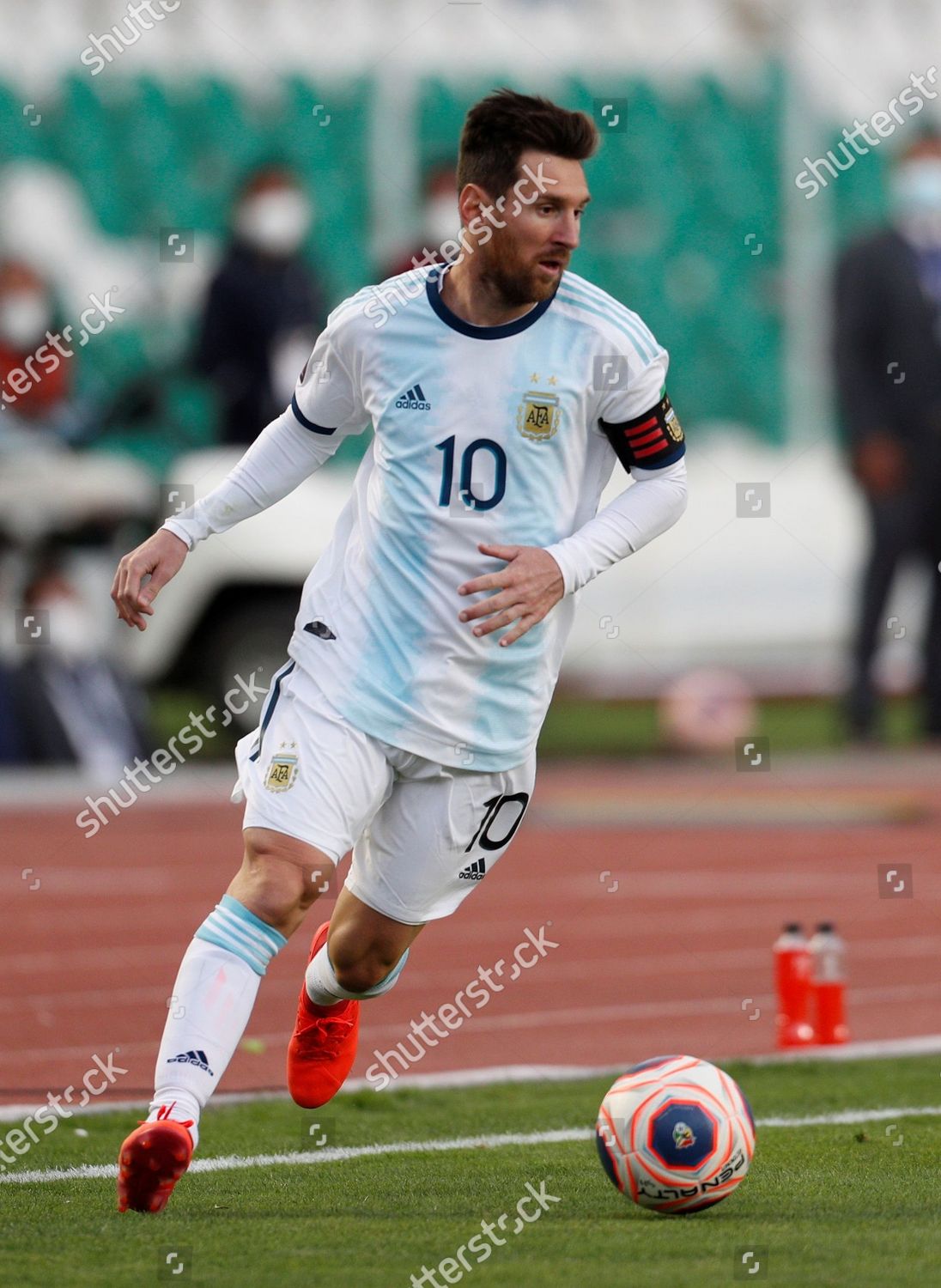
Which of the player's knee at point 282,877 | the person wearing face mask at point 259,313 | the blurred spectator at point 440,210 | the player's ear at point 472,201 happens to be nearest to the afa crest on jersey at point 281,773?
the player's knee at point 282,877

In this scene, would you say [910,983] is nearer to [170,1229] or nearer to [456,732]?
[456,732]

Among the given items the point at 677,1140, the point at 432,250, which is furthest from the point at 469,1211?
the point at 432,250

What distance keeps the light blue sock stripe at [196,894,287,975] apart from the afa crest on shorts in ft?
0.99

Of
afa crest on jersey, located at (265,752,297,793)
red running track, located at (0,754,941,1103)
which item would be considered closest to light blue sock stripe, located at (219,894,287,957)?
afa crest on jersey, located at (265,752,297,793)

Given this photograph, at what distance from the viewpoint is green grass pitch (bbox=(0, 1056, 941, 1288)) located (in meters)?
5.03

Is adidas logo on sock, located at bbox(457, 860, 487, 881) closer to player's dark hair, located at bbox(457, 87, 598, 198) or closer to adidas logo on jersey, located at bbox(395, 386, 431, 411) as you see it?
adidas logo on jersey, located at bbox(395, 386, 431, 411)

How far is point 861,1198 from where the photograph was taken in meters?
5.83

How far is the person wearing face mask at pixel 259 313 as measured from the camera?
17.2 metres

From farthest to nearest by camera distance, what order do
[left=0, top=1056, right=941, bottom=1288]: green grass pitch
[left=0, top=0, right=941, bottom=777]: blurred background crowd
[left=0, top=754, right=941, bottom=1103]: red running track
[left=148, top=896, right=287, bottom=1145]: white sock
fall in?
[left=0, top=0, right=941, bottom=777]: blurred background crowd
[left=0, top=754, right=941, bottom=1103]: red running track
[left=148, top=896, right=287, bottom=1145]: white sock
[left=0, top=1056, right=941, bottom=1288]: green grass pitch

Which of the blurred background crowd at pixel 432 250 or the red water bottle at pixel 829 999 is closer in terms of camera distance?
the red water bottle at pixel 829 999

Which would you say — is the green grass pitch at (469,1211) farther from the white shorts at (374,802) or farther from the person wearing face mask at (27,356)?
the person wearing face mask at (27,356)

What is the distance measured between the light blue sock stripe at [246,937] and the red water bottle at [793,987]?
3107 mm

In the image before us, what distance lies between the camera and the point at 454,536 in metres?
6.10

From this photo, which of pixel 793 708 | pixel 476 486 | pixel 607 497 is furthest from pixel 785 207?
pixel 476 486
